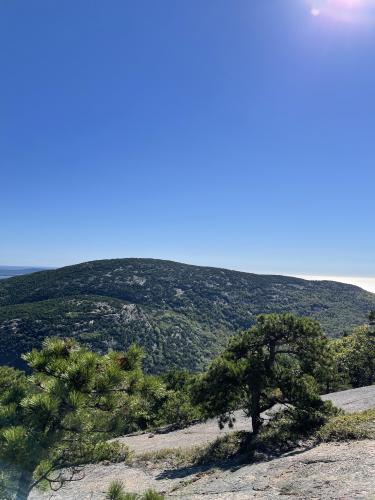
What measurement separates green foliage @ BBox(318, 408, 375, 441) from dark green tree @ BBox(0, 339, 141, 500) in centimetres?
1060

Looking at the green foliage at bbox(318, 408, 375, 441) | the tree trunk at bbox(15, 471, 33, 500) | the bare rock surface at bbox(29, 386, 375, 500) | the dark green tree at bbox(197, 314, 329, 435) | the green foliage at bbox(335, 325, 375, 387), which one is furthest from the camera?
the green foliage at bbox(335, 325, 375, 387)

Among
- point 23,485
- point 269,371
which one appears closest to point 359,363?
point 269,371

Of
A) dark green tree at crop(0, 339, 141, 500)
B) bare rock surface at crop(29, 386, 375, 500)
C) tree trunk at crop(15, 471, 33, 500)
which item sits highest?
dark green tree at crop(0, 339, 141, 500)

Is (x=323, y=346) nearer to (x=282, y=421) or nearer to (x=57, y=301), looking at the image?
(x=282, y=421)

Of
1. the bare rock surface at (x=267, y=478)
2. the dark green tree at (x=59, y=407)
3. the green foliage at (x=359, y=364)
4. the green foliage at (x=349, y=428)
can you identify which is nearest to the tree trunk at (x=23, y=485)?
the dark green tree at (x=59, y=407)

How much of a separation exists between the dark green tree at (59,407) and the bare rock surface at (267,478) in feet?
13.6

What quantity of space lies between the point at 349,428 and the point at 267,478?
4.34m

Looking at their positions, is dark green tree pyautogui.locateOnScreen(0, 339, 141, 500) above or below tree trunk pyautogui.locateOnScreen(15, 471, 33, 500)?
above

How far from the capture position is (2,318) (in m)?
154

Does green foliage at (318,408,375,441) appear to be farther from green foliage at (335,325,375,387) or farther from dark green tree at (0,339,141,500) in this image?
green foliage at (335,325,375,387)

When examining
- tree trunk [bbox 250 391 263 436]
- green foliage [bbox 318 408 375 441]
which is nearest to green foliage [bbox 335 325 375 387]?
tree trunk [bbox 250 391 263 436]

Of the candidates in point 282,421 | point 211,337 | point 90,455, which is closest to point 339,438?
point 282,421

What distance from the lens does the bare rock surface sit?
9.95 meters

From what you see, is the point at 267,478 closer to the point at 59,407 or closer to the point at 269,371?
the point at 269,371
